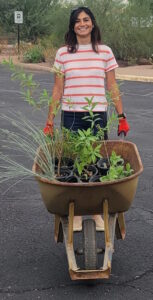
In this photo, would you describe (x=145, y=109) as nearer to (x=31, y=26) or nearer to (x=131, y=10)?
(x=131, y=10)

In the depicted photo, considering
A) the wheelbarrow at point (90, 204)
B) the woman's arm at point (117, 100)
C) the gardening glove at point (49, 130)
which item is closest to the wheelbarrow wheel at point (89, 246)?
the wheelbarrow at point (90, 204)

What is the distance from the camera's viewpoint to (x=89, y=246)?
3621mm

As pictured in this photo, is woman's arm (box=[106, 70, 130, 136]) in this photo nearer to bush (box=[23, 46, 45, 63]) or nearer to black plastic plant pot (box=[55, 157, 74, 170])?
black plastic plant pot (box=[55, 157, 74, 170])

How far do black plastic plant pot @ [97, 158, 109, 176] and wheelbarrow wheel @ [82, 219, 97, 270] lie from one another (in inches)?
13.8

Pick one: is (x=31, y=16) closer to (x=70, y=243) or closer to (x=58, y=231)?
(x=58, y=231)

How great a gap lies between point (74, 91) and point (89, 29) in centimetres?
49

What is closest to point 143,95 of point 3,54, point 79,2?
point 79,2

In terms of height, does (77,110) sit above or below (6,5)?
below

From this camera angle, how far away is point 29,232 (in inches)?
185

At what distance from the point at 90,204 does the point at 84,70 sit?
1.23m

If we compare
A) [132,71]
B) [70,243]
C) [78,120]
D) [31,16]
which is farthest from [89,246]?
[31,16]

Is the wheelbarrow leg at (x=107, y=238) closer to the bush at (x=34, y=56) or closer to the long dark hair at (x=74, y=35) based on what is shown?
the long dark hair at (x=74, y=35)

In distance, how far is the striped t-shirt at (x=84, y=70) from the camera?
13.9ft

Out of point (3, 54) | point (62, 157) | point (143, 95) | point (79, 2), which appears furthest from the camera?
point (3, 54)
